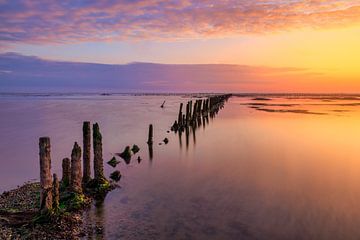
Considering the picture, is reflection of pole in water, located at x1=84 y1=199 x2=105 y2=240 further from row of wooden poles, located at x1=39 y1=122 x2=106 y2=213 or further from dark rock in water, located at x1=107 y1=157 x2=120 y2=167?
dark rock in water, located at x1=107 y1=157 x2=120 y2=167

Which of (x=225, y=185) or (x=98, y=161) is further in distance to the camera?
(x=225, y=185)

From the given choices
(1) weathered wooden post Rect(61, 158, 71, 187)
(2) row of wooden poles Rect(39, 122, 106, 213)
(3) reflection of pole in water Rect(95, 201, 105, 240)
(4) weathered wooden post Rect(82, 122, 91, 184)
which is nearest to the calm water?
(3) reflection of pole in water Rect(95, 201, 105, 240)

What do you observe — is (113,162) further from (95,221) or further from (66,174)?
(95,221)

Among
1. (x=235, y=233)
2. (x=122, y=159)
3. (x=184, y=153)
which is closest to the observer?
(x=235, y=233)

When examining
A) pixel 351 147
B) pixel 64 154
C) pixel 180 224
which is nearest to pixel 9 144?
pixel 64 154

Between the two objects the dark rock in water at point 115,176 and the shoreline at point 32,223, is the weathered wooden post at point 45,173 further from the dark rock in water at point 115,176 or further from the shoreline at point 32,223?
the dark rock in water at point 115,176

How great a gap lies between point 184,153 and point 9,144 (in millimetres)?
10448

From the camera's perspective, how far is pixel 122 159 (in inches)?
655

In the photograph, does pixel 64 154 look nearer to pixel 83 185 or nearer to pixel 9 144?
pixel 9 144

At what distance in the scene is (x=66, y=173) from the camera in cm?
1072

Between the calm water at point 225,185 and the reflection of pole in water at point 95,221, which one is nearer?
the reflection of pole in water at point 95,221

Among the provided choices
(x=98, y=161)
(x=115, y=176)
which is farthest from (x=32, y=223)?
(x=115, y=176)

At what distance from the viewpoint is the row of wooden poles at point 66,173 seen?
27.4ft

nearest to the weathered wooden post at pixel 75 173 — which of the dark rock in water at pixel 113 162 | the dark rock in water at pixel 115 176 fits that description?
the dark rock in water at pixel 115 176
